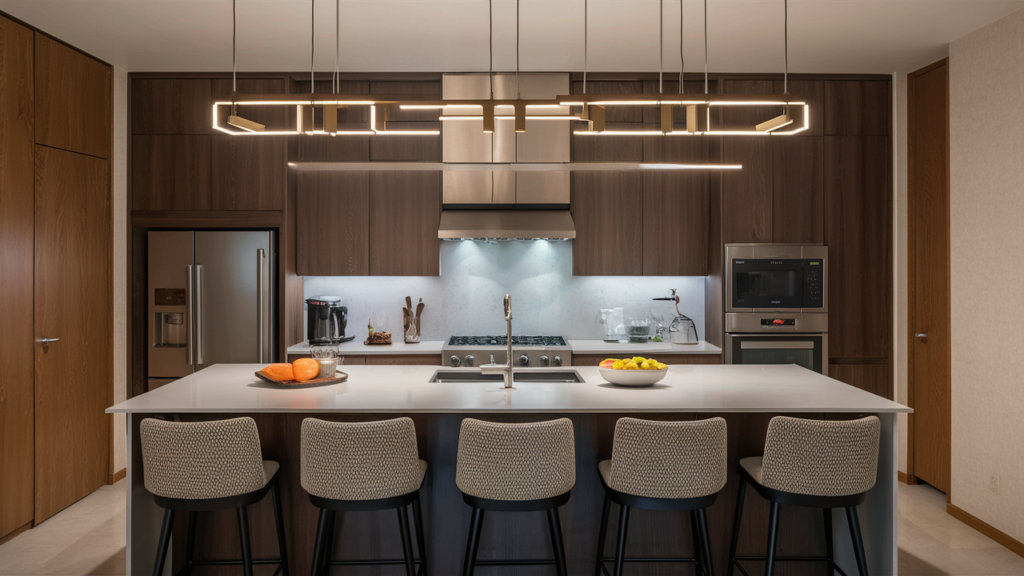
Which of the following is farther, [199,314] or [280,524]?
[199,314]

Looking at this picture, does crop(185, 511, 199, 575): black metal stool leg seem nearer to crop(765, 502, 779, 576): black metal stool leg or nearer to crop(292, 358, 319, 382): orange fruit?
crop(292, 358, 319, 382): orange fruit

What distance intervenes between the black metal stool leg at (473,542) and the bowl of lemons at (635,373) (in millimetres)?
883

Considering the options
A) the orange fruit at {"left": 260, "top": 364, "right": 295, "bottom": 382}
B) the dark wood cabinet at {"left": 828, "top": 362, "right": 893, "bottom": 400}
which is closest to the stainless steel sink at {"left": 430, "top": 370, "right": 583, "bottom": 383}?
the orange fruit at {"left": 260, "top": 364, "right": 295, "bottom": 382}

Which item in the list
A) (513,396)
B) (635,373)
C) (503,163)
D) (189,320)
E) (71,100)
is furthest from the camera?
(503,163)

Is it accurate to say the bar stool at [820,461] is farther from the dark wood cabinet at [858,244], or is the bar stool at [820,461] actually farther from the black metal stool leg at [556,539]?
the dark wood cabinet at [858,244]

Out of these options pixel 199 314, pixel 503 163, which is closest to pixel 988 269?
pixel 503 163

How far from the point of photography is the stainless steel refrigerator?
429 centimetres

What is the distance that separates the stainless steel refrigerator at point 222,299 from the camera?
4289 mm

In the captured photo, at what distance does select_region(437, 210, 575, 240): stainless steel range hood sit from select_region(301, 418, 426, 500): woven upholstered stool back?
226cm

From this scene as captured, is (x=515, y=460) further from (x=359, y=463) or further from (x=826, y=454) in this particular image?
(x=826, y=454)

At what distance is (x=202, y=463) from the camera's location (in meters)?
2.30

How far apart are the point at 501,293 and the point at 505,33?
198cm

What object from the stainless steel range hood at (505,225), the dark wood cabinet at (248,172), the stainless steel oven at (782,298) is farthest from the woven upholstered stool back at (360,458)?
the stainless steel oven at (782,298)

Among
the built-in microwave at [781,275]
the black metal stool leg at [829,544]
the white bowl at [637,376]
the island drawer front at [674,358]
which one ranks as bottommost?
the black metal stool leg at [829,544]
